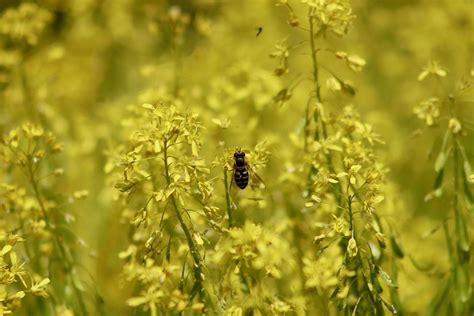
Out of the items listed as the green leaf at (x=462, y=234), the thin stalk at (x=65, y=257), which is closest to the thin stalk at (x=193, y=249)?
the thin stalk at (x=65, y=257)

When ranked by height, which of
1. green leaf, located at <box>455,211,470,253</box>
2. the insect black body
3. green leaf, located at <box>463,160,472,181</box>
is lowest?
green leaf, located at <box>455,211,470,253</box>

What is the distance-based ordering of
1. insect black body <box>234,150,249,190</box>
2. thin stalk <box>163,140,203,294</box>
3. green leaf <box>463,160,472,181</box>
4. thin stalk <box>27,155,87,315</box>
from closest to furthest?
1. thin stalk <box>163,140,203,294</box>
2. insect black body <box>234,150,249,190</box>
3. green leaf <box>463,160,472,181</box>
4. thin stalk <box>27,155,87,315</box>

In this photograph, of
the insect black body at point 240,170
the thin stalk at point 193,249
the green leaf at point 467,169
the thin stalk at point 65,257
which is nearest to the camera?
the thin stalk at point 193,249

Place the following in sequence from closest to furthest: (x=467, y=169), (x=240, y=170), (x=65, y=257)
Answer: (x=240, y=170) → (x=467, y=169) → (x=65, y=257)

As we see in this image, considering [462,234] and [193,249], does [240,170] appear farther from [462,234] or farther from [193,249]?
[462,234]

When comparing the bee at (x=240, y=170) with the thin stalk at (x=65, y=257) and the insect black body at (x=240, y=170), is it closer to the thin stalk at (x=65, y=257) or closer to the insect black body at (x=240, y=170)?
A: the insect black body at (x=240, y=170)

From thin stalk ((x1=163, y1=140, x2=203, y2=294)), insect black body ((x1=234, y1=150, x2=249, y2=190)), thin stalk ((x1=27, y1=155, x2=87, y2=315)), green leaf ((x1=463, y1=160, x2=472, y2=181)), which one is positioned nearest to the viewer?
thin stalk ((x1=163, y1=140, x2=203, y2=294))

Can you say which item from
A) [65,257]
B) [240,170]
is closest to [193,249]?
[240,170]

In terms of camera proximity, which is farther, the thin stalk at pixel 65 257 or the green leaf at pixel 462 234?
the thin stalk at pixel 65 257

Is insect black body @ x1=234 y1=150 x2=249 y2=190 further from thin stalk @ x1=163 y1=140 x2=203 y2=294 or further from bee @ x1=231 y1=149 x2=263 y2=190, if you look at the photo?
thin stalk @ x1=163 y1=140 x2=203 y2=294

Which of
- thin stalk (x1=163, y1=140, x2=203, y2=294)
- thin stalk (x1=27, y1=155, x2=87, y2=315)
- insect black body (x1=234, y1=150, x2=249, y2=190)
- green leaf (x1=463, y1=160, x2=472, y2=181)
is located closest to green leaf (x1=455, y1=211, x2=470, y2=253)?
green leaf (x1=463, y1=160, x2=472, y2=181)

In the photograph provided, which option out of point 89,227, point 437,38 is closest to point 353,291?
point 89,227
